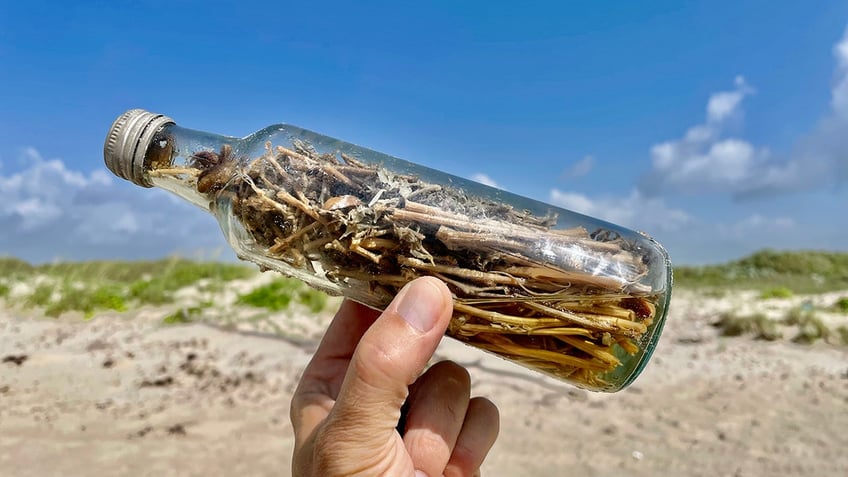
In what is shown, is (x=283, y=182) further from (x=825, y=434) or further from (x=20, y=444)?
(x=825, y=434)

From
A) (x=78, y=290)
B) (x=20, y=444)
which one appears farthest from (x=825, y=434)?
(x=78, y=290)

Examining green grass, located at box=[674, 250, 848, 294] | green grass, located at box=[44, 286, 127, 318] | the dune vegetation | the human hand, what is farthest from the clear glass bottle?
green grass, located at box=[674, 250, 848, 294]

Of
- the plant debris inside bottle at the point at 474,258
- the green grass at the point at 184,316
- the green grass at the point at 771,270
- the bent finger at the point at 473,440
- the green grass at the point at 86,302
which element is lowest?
the green grass at the point at 86,302

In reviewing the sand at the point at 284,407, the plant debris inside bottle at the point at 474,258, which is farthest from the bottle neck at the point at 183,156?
the sand at the point at 284,407

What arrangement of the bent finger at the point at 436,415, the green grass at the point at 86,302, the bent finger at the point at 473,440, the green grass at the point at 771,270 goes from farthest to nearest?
the green grass at the point at 771,270 → the green grass at the point at 86,302 → the bent finger at the point at 473,440 → the bent finger at the point at 436,415

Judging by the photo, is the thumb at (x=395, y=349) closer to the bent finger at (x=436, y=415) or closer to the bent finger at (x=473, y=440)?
the bent finger at (x=436, y=415)

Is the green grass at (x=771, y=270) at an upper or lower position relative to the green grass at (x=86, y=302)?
upper

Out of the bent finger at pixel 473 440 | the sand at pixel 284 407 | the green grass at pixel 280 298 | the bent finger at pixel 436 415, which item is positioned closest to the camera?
the bent finger at pixel 436 415
